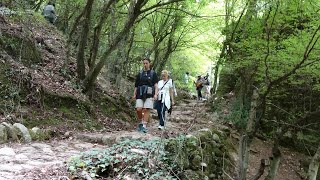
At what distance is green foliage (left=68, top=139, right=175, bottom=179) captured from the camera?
4.20 meters

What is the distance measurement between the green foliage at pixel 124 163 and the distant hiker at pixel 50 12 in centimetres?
1103

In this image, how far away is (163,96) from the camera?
311 inches

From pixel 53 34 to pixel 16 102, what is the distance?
6041 mm

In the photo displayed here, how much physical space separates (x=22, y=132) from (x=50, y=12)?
9314mm

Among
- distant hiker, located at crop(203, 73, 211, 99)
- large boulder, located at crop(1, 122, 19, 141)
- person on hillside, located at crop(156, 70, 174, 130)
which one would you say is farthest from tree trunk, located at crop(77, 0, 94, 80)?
distant hiker, located at crop(203, 73, 211, 99)

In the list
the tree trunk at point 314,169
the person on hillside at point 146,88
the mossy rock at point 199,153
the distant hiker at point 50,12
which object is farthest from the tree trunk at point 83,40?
the tree trunk at point 314,169

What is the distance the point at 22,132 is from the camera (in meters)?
6.31

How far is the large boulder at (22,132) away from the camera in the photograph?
6254 mm

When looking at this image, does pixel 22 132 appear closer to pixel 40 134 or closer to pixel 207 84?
pixel 40 134

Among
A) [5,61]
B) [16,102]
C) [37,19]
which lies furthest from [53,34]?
[16,102]

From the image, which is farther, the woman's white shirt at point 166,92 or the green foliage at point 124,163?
the woman's white shirt at point 166,92

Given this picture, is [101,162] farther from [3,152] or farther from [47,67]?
[47,67]

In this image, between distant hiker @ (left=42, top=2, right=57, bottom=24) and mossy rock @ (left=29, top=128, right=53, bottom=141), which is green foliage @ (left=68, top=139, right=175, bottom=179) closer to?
mossy rock @ (left=29, top=128, right=53, bottom=141)

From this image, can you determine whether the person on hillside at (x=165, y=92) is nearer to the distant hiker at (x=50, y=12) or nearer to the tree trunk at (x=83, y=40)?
the tree trunk at (x=83, y=40)
